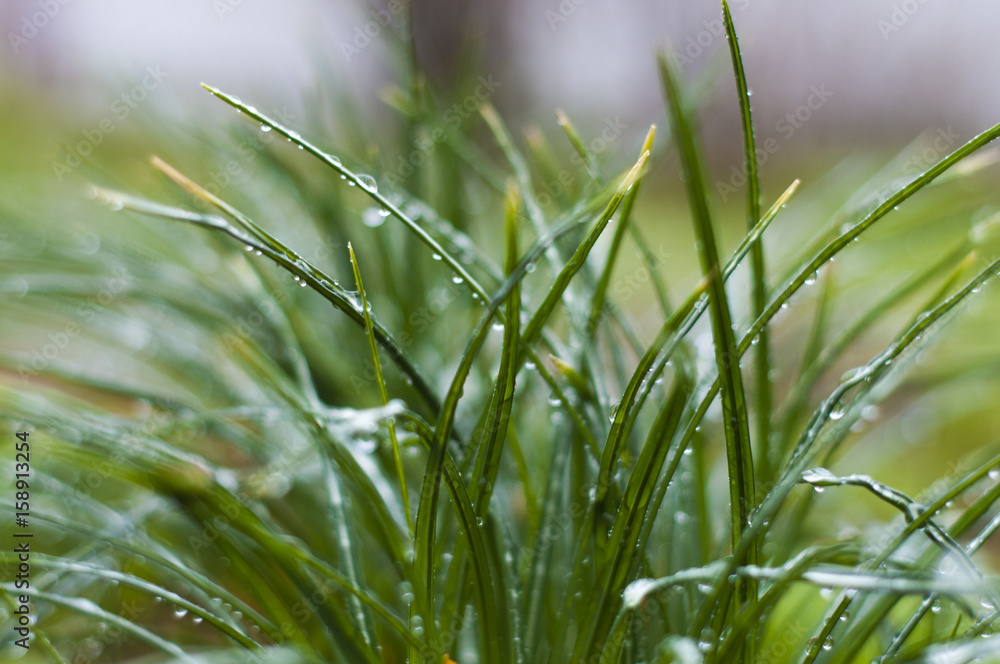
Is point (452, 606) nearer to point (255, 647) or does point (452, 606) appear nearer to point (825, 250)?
point (255, 647)
